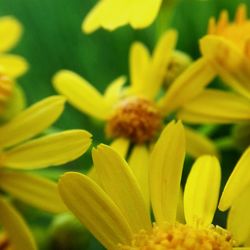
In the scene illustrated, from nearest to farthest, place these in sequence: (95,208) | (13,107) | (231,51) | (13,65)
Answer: (95,208)
(231,51)
(13,107)
(13,65)

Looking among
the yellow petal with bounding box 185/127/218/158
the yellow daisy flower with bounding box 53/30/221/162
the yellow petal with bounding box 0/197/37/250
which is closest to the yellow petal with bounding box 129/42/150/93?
the yellow daisy flower with bounding box 53/30/221/162

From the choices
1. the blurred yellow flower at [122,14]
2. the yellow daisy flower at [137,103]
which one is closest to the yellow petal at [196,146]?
the yellow daisy flower at [137,103]

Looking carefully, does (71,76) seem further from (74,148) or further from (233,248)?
(233,248)

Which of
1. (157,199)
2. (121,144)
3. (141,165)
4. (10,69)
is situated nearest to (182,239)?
(157,199)

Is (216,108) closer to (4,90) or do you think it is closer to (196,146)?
(196,146)

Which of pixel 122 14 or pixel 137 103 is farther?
pixel 137 103

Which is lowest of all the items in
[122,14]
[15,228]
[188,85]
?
[15,228]
